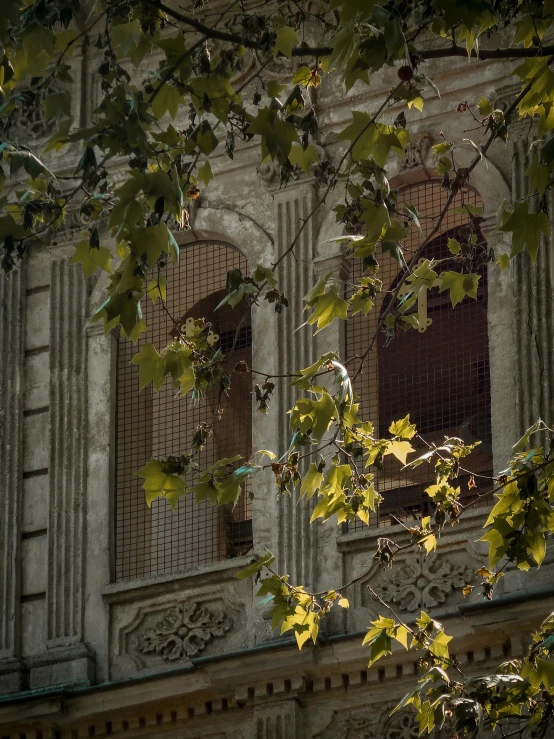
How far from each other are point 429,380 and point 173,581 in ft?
9.75

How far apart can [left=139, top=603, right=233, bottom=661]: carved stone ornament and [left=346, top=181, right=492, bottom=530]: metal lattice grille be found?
1.63 metres

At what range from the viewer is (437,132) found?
1989 cm

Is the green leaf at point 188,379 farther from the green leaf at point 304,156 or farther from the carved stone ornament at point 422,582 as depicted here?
the carved stone ornament at point 422,582

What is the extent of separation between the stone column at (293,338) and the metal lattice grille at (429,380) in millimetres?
448

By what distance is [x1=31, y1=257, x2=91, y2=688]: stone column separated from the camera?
776 inches

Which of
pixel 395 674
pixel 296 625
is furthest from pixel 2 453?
pixel 296 625

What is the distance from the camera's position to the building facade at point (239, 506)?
60.3 feet

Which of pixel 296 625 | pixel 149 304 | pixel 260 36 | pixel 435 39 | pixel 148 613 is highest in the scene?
pixel 435 39

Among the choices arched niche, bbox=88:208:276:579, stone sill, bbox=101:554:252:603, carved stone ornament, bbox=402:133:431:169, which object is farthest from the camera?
arched niche, bbox=88:208:276:579

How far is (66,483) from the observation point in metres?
20.5

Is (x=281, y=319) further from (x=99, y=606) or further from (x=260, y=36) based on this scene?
(x=260, y=36)

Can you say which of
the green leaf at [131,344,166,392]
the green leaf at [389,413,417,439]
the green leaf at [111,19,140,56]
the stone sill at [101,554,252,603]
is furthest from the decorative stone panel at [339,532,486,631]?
the green leaf at [111,19,140,56]

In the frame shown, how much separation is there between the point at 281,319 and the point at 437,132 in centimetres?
217

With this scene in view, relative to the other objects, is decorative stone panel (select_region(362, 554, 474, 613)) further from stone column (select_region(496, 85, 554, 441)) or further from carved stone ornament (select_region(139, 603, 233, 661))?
carved stone ornament (select_region(139, 603, 233, 661))
